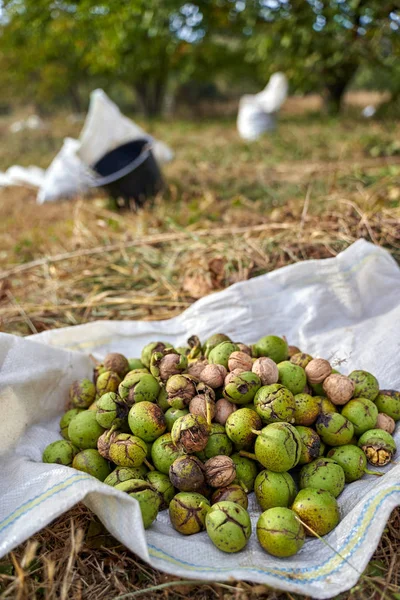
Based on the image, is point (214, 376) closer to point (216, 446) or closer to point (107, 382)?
point (216, 446)

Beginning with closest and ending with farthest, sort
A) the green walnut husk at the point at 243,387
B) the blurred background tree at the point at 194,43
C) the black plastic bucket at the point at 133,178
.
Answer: the green walnut husk at the point at 243,387
the black plastic bucket at the point at 133,178
the blurred background tree at the point at 194,43

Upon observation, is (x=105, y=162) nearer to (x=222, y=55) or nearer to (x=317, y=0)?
(x=317, y=0)

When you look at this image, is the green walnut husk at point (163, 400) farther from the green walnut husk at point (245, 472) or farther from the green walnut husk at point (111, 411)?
the green walnut husk at point (245, 472)

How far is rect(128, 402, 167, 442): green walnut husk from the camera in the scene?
6.90ft

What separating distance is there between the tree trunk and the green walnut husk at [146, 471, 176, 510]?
65.1 ft

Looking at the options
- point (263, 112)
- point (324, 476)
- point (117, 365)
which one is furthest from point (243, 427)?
point (263, 112)

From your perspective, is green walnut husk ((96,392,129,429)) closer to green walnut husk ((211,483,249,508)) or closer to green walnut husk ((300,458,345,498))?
green walnut husk ((211,483,249,508))

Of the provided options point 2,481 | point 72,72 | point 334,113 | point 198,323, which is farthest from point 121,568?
point 72,72

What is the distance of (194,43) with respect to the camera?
48.3ft

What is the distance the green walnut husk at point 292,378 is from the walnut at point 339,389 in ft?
0.39

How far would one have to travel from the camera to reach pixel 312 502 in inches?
73.4

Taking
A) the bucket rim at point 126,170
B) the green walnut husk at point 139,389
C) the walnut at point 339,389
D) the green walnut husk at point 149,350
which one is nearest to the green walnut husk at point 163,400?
the green walnut husk at point 139,389

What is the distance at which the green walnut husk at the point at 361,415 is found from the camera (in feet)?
7.22

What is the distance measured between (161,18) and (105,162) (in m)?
3.18
